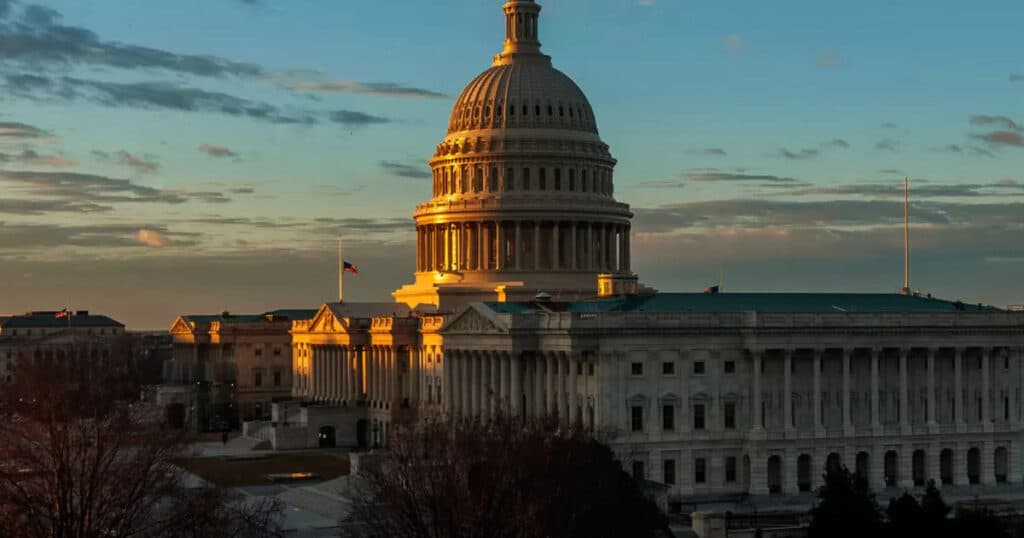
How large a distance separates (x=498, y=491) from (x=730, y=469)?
49.4 metres

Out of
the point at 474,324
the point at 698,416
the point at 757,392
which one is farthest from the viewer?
the point at 474,324

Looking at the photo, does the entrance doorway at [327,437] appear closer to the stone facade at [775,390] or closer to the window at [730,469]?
the stone facade at [775,390]

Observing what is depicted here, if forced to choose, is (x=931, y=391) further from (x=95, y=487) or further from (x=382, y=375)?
(x=95, y=487)

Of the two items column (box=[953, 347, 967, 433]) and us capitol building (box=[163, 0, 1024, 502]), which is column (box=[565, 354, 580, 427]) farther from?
column (box=[953, 347, 967, 433])

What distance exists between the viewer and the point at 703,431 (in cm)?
14500

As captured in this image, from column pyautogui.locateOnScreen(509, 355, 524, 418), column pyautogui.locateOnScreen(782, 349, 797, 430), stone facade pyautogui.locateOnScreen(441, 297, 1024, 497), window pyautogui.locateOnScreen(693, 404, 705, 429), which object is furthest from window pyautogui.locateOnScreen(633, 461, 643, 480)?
column pyautogui.locateOnScreen(509, 355, 524, 418)

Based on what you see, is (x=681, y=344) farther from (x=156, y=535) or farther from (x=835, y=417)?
(x=156, y=535)

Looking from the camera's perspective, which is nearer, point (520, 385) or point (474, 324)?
point (520, 385)

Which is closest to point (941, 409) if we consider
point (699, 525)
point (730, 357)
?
point (730, 357)

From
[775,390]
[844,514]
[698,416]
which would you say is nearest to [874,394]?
[775,390]

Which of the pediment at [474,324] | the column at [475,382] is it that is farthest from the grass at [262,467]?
the pediment at [474,324]

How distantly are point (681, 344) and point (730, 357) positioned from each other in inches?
159

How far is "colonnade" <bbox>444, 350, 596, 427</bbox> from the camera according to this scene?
5738 inches

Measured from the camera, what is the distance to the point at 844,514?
106m
